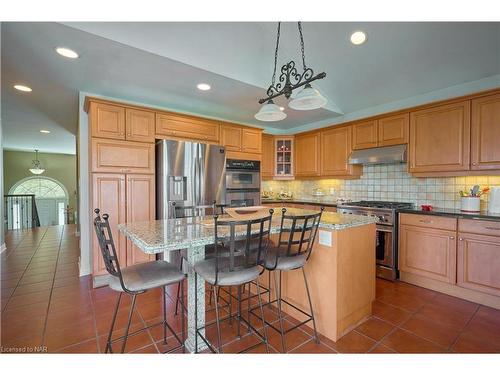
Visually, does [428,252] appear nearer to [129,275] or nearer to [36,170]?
[129,275]

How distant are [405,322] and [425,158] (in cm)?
205

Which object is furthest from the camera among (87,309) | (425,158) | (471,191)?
(425,158)

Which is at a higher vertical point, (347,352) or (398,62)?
(398,62)

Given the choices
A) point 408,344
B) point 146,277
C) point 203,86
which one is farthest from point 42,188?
point 408,344

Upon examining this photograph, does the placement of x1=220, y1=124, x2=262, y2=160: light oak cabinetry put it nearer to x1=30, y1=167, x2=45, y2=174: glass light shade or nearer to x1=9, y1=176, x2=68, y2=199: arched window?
x1=30, y1=167, x2=45, y2=174: glass light shade

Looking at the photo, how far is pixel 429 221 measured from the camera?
110 inches

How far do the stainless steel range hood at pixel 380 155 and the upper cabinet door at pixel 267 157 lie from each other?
5.11 feet

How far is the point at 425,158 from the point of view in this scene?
3.12 meters

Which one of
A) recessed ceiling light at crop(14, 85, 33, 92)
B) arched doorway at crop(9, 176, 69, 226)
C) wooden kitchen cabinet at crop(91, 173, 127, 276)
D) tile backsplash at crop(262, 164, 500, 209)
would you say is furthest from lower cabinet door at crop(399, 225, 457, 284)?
arched doorway at crop(9, 176, 69, 226)

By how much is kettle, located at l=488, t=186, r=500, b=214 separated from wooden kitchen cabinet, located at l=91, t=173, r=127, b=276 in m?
4.18

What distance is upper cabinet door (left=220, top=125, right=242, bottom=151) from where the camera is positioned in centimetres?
381

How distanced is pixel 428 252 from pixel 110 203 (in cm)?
373
